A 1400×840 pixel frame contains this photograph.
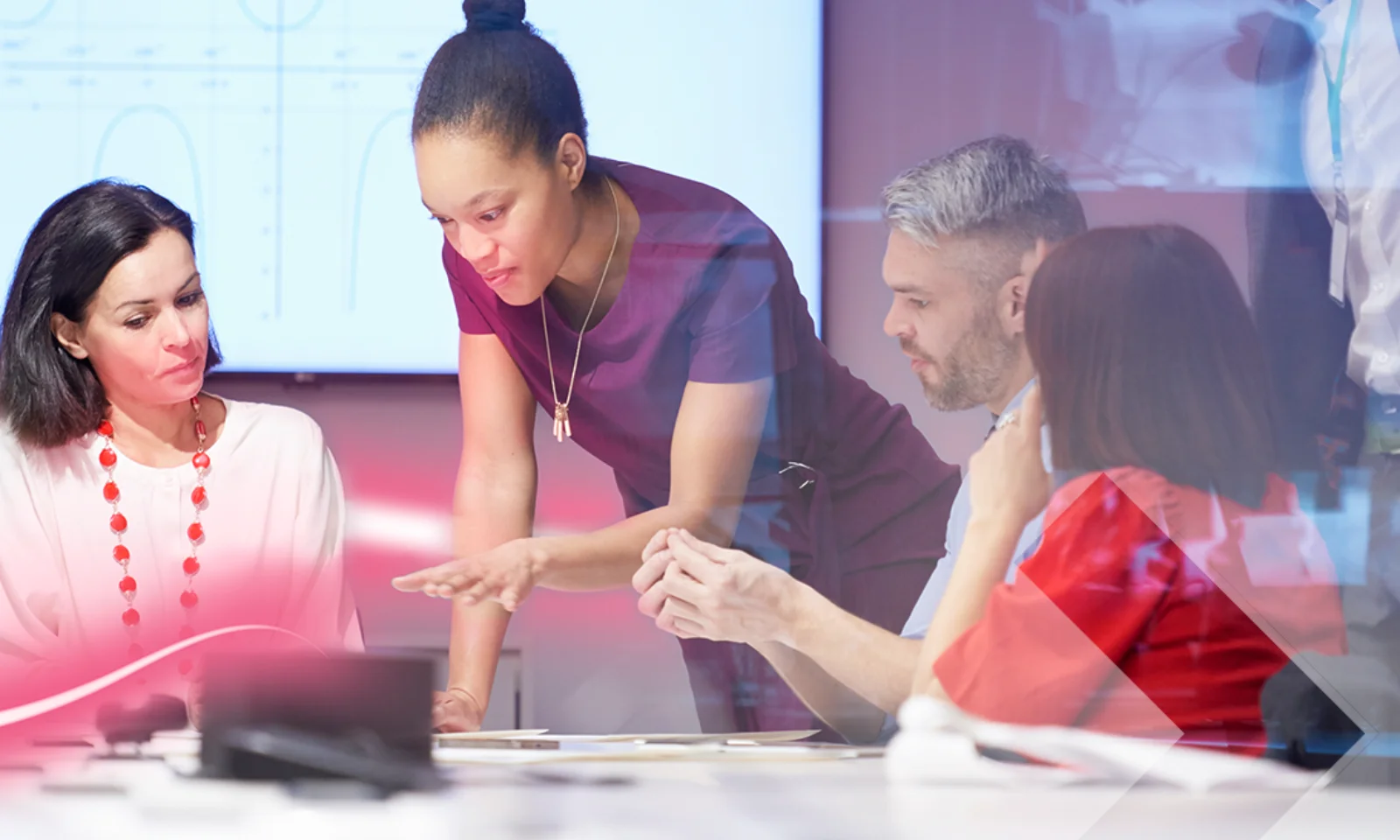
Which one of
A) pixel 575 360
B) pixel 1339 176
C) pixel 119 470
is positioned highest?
pixel 1339 176

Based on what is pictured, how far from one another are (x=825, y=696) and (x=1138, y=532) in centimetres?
43

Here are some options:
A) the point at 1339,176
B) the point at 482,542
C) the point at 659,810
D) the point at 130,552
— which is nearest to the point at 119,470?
the point at 130,552

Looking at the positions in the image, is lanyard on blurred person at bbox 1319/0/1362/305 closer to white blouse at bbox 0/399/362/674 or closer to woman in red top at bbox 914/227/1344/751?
woman in red top at bbox 914/227/1344/751

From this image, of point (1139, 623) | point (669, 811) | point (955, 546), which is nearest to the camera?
point (669, 811)

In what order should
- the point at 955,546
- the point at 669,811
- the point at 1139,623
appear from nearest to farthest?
the point at 669,811, the point at 1139,623, the point at 955,546

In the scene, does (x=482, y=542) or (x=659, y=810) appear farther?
(x=482, y=542)

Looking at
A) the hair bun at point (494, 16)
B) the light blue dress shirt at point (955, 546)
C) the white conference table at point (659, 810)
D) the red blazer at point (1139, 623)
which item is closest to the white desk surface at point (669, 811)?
the white conference table at point (659, 810)

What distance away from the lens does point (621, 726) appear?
156 centimetres

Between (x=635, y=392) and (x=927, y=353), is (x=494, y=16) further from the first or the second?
(x=927, y=353)

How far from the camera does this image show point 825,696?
5.01ft

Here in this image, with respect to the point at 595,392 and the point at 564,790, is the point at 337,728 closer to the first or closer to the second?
the point at 564,790

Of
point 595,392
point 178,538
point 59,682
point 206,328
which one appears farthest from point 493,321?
point 59,682

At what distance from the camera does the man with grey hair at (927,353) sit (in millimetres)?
1506

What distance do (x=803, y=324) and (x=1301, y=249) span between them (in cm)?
63
